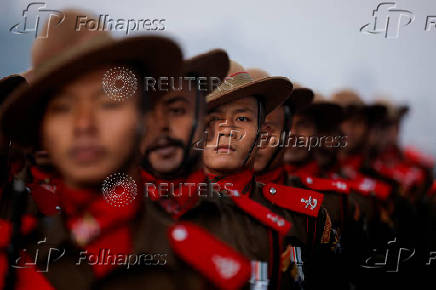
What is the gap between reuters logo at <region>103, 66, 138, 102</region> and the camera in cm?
181

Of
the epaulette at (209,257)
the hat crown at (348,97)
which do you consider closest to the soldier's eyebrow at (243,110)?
the epaulette at (209,257)

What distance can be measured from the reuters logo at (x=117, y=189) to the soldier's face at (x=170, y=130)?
606mm

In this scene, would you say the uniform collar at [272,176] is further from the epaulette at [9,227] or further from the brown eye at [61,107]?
the brown eye at [61,107]

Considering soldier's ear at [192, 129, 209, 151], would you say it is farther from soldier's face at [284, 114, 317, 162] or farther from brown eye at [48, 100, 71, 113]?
soldier's face at [284, 114, 317, 162]

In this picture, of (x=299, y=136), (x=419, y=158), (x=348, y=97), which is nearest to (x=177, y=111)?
(x=299, y=136)

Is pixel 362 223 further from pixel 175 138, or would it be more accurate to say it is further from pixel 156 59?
pixel 156 59

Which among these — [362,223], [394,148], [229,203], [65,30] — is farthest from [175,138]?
[394,148]

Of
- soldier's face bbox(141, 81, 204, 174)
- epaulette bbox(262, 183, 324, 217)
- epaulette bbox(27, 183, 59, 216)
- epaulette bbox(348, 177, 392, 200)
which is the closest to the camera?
epaulette bbox(27, 183, 59, 216)

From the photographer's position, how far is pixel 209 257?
1.99 metres

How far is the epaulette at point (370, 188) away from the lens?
20.9 ft

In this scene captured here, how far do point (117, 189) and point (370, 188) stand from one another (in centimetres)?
544

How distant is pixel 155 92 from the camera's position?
2.12m

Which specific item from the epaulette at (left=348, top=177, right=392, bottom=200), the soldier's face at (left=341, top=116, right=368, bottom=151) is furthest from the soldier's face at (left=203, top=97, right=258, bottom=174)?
the soldier's face at (left=341, top=116, right=368, bottom=151)

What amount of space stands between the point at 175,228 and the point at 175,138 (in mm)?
803
